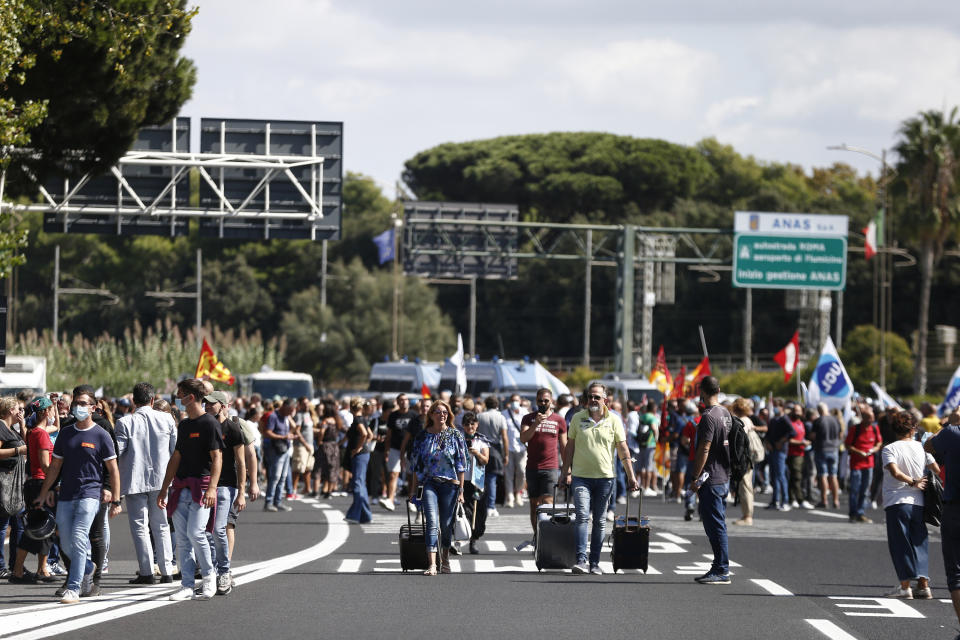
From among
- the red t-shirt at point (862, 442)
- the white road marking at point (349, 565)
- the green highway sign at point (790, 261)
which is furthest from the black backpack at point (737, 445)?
the green highway sign at point (790, 261)

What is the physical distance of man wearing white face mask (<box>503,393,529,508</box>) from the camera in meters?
25.4

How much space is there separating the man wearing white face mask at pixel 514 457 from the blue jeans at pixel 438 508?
33.2 feet

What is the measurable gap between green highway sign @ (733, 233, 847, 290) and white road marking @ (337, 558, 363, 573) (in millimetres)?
33042

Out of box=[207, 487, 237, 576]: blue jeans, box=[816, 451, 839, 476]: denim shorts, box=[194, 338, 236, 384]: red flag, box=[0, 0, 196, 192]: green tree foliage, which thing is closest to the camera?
box=[207, 487, 237, 576]: blue jeans

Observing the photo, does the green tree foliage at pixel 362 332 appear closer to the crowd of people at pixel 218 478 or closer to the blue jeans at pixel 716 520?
the crowd of people at pixel 218 478

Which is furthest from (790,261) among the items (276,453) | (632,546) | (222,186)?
(632,546)

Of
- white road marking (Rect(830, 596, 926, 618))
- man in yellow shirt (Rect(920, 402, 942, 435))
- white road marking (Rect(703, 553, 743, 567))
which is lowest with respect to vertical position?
white road marking (Rect(703, 553, 743, 567))

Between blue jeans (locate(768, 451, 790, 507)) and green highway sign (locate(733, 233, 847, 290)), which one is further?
green highway sign (locate(733, 233, 847, 290))

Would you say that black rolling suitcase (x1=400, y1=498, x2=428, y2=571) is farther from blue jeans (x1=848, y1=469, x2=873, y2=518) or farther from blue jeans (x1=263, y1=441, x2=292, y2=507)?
blue jeans (x1=848, y1=469, x2=873, y2=518)

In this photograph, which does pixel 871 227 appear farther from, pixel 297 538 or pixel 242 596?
pixel 242 596

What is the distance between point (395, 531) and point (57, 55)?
7.19m

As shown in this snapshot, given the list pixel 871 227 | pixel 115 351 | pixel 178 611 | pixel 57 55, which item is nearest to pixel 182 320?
pixel 115 351

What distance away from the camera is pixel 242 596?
12.8 meters

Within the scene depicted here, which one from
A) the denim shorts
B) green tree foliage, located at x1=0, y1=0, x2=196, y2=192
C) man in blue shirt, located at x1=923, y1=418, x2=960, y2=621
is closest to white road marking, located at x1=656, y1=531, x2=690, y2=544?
the denim shorts
